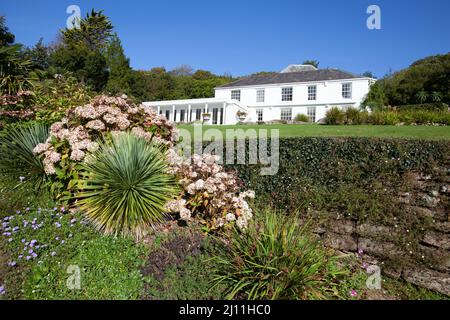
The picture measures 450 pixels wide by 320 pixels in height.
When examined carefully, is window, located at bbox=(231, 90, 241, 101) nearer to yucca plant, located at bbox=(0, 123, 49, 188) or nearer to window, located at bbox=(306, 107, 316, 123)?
window, located at bbox=(306, 107, 316, 123)

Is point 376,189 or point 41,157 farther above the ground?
point 41,157

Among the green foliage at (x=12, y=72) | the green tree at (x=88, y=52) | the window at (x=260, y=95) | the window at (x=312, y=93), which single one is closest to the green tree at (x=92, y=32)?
the green tree at (x=88, y=52)

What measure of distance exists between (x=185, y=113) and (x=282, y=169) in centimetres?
3087

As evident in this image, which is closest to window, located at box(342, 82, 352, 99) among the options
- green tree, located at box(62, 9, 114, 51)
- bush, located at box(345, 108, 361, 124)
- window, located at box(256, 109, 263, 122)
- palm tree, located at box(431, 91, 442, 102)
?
window, located at box(256, 109, 263, 122)

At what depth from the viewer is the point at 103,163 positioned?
4.87 metres

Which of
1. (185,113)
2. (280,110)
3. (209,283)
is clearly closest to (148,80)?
(185,113)

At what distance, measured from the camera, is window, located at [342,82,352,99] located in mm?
30645

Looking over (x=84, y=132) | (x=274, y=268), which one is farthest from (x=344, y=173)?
(x=84, y=132)

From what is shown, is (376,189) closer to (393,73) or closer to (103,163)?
(103,163)

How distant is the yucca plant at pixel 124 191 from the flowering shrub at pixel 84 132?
1.09 feet

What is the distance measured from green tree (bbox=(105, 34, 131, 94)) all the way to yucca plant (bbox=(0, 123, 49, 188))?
1423 inches

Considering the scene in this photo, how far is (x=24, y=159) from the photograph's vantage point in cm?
599

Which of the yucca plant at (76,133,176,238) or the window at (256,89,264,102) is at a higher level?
the window at (256,89,264,102)

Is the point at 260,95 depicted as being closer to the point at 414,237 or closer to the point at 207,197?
the point at 207,197
